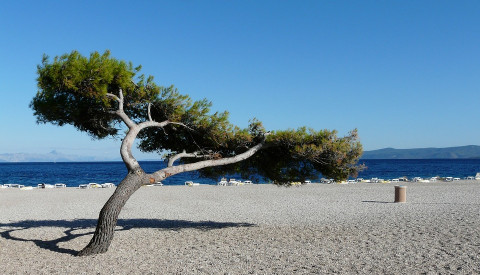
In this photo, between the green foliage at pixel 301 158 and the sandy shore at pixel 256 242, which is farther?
the green foliage at pixel 301 158

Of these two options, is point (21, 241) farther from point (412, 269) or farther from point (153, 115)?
point (412, 269)

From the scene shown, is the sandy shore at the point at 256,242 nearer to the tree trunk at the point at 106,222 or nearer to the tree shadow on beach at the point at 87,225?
the tree shadow on beach at the point at 87,225

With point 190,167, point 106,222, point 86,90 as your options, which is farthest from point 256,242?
point 86,90

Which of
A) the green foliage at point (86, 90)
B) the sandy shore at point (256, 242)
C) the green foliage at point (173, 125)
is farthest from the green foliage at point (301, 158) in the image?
the green foliage at point (86, 90)

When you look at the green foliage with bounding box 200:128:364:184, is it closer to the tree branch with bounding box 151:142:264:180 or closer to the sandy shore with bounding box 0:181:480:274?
the tree branch with bounding box 151:142:264:180

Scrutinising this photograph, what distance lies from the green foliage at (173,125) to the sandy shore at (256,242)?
1595mm

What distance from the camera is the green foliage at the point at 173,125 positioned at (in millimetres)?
8172

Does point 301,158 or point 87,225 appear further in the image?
point 87,225

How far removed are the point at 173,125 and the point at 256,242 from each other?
10.7 ft

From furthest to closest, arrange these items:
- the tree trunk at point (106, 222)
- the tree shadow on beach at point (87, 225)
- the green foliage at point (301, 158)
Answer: the tree shadow on beach at point (87, 225)
the green foliage at point (301, 158)
the tree trunk at point (106, 222)

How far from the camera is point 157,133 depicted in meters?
10.8

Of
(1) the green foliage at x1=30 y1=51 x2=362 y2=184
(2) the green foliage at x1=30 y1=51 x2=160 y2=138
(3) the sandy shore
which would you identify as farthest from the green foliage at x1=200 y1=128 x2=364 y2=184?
(2) the green foliage at x1=30 y1=51 x2=160 y2=138

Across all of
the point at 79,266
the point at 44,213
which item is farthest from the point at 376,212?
the point at 44,213

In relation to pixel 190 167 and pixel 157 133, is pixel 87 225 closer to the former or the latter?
pixel 157 133
